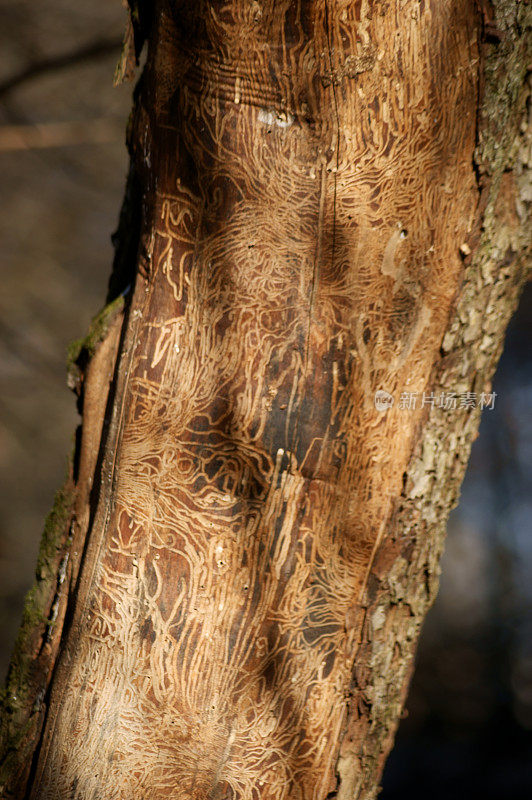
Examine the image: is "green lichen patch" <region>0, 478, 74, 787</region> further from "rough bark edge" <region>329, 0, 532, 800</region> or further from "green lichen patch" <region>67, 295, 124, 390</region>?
"rough bark edge" <region>329, 0, 532, 800</region>

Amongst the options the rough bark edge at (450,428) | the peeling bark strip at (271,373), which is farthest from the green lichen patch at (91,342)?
the rough bark edge at (450,428)

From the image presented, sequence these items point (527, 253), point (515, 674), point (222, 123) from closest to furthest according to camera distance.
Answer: point (222, 123)
point (527, 253)
point (515, 674)

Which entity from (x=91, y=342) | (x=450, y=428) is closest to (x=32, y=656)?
(x=91, y=342)

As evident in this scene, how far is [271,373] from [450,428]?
21 cm

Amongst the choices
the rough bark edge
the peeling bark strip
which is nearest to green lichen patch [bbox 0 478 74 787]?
the peeling bark strip

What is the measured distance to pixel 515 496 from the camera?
154cm

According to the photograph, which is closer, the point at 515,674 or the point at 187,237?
the point at 187,237

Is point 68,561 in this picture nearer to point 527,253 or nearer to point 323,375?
point 323,375

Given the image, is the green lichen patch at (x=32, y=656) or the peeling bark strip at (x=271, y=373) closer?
the peeling bark strip at (x=271, y=373)

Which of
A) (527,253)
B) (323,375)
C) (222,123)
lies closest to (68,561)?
(323,375)

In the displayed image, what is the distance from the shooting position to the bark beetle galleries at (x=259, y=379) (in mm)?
539

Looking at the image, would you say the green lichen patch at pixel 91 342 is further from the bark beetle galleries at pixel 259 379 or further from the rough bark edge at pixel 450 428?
the rough bark edge at pixel 450 428

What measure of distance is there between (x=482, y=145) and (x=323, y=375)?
0.27 m

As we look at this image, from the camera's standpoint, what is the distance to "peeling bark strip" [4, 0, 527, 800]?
54 centimetres
